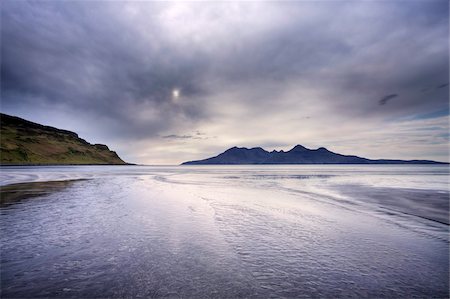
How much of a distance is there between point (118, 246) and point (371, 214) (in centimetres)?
1516

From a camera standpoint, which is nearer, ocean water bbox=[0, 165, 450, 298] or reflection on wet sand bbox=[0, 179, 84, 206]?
ocean water bbox=[0, 165, 450, 298]

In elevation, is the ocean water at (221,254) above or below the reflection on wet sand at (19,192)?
above

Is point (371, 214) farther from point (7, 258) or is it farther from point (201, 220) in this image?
point (7, 258)

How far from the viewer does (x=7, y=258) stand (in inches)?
288

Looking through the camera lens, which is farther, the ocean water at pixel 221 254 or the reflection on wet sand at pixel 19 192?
the reflection on wet sand at pixel 19 192

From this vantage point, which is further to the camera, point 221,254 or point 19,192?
point 19,192

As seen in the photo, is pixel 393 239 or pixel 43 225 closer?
pixel 393 239

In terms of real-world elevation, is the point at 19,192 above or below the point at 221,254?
below

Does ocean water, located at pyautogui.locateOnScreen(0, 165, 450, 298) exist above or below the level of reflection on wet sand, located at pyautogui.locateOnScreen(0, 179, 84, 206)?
above

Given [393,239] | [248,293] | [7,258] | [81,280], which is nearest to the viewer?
[248,293]

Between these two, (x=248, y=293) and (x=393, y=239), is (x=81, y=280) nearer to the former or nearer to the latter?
(x=248, y=293)

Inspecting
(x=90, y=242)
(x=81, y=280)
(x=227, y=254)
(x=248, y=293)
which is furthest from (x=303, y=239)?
(x=90, y=242)

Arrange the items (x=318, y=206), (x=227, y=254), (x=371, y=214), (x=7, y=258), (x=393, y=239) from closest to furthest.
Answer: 1. (x=7, y=258)
2. (x=227, y=254)
3. (x=393, y=239)
4. (x=371, y=214)
5. (x=318, y=206)

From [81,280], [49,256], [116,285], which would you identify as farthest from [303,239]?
[49,256]
